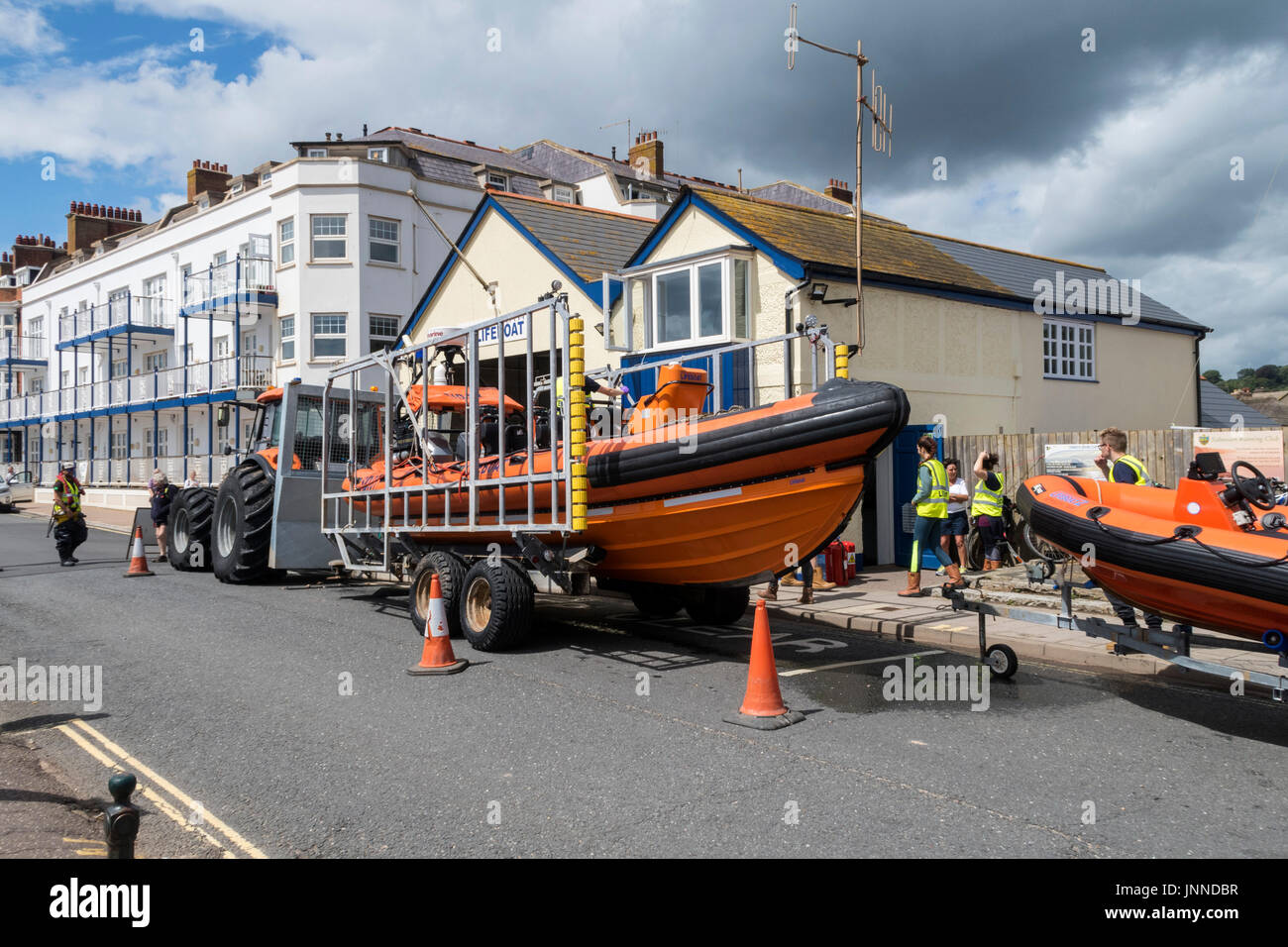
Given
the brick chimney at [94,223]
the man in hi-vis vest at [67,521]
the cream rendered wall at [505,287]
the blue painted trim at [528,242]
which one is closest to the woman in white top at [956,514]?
the cream rendered wall at [505,287]

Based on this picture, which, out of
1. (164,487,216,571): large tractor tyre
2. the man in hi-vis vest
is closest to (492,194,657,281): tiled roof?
(164,487,216,571): large tractor tyre

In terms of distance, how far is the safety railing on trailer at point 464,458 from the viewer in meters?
7.69

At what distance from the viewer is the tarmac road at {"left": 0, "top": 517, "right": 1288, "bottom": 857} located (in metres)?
4.30

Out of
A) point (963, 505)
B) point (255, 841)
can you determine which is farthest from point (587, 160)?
point (255, 841)

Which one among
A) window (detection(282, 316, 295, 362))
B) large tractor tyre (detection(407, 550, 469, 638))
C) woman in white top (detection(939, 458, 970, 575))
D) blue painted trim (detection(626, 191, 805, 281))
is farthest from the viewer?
window (detection(282, 316, 295, 362))

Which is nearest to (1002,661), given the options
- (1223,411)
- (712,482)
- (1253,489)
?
(1253,489)

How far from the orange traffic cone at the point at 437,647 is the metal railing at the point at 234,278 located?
2490 cm

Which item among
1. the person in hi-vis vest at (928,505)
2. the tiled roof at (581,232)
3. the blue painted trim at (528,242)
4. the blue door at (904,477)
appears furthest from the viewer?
the tiled roof at (581,232)

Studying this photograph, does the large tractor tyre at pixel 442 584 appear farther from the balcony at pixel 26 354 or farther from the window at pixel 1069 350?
the balcony at pixel 26 354

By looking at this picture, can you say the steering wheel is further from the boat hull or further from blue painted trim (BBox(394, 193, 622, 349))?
blue painted trim (BBox(394, 193, 622, 349))

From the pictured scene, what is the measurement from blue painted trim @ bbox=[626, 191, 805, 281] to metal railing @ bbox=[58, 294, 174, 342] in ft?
89.6

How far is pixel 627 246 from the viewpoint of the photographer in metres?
19.0
